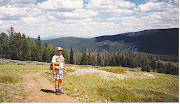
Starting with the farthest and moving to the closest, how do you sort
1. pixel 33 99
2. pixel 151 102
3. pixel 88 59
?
pixel 88 59
pixel 151 102
pixel 33 99

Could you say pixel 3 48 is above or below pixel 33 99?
above

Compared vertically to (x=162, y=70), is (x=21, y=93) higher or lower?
higher

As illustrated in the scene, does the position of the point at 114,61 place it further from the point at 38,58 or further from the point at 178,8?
the point at 178,8

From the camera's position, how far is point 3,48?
7200 centimetres

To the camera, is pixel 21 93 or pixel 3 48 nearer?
pixel 21 93

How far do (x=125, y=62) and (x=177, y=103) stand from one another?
127 meters

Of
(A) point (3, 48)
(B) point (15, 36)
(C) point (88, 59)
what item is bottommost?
(C) point (88, 59)

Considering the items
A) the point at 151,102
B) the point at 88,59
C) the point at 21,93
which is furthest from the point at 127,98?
the point at 88,59

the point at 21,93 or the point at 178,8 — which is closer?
the point at 21,93

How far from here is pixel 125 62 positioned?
134 metres

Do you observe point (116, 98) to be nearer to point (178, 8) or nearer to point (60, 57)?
point (60, 57)

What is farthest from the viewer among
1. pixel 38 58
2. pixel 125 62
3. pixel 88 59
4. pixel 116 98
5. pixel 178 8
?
pixel 125 62

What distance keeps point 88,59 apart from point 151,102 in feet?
312

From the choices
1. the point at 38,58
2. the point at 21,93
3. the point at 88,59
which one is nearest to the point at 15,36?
the point at 38,58
